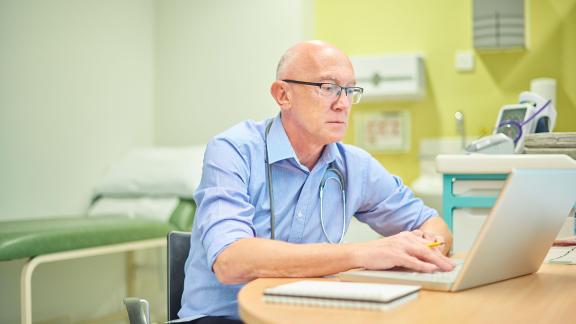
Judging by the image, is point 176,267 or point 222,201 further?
point 176,267

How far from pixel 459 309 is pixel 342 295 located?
0.54ft

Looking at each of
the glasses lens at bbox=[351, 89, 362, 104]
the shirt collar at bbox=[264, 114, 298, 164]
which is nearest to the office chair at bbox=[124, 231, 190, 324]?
the shirt collar at bbox=[264, 114, 298, 164]

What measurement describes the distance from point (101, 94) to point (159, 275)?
111cm

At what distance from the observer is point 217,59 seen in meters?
4.41

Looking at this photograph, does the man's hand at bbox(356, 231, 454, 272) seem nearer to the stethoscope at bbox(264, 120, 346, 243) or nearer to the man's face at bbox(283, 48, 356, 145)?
the stethoscope at bbox(264, 120, 346, 243)

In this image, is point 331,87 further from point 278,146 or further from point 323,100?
point 278,146

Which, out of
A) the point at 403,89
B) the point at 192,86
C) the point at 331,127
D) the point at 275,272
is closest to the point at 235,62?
the point at 192,86

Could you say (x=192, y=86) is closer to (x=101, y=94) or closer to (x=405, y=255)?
(x=101, y=94)

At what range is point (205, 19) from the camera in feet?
14.6

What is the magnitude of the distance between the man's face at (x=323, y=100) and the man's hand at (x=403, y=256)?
0.55 meters

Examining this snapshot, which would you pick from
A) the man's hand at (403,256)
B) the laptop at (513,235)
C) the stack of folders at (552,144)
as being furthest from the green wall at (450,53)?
the man's hand at (403,256)

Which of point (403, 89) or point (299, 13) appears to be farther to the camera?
point (299, 13)

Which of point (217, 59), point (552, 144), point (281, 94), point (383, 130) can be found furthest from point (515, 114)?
point (217, 59)

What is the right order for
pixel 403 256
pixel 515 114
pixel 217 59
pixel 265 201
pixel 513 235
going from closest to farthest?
pixel 513 235 < pixel 403 256 < pixel 265 201 < pixel 515 114 < pixel 217 59
